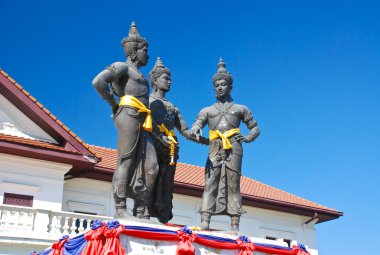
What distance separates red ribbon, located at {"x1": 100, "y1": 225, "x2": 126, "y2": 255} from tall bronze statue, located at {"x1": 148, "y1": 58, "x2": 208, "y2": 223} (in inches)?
67.4

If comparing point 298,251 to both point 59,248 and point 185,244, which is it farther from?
point 59,248

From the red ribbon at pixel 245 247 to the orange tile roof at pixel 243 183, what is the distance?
38.3 ft

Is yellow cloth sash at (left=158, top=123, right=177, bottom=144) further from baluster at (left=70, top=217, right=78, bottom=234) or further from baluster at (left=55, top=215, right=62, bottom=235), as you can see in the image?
baluster at (left=55, top=215, right=62, bottom=235)

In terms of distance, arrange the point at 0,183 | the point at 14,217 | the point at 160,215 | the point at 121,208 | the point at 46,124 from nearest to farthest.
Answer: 1. the point at 121,208
2. the point at 160,215
3. the point at 14,217
4. the point at 0,183
5. the point at 46,124

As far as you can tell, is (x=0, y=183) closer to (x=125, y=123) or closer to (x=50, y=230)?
(x=50, y=230)

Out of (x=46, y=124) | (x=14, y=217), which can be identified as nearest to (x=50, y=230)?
(x=14, y=217)

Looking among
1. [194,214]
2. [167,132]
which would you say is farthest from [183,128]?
[194,214]

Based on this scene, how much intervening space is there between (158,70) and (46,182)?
926 cm

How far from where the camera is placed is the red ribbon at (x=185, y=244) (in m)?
5.89

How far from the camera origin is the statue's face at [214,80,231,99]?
812 centimetres

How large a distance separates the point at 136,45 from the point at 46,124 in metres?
10.1

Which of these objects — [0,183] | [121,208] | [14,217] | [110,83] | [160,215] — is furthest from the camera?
[0,183]

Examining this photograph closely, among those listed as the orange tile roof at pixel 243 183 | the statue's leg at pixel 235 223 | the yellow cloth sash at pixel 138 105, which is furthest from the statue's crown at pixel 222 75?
the orange tile roof at pixel 243 183

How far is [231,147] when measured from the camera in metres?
7.73
